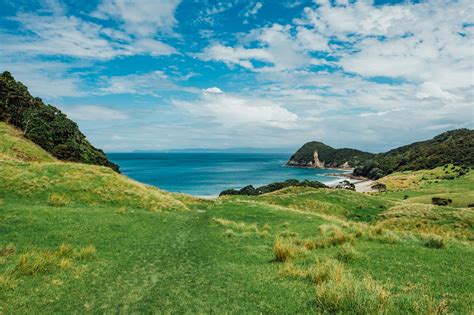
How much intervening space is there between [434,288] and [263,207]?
27723 millimetres

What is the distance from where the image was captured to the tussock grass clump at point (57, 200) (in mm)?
26877

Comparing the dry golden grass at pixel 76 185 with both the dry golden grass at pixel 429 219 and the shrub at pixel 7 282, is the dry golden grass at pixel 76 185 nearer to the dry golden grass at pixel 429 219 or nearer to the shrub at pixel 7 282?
the shrub at pixel 7 282

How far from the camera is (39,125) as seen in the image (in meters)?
75.2

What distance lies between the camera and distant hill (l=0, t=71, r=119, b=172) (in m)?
71.4

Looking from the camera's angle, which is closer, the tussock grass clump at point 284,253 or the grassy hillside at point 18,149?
the tussock grass clump at point 284,253

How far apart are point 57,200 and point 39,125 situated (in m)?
58.3

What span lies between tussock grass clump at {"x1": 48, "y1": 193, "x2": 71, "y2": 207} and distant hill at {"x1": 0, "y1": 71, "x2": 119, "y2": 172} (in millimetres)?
46714

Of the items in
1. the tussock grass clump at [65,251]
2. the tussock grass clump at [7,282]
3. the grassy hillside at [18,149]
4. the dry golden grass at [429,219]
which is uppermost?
the grassy hillside at [18,149]

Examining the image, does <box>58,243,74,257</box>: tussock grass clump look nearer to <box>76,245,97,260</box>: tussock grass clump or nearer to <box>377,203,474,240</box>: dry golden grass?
<box>76,245,97,260</box>: tussock grass clump

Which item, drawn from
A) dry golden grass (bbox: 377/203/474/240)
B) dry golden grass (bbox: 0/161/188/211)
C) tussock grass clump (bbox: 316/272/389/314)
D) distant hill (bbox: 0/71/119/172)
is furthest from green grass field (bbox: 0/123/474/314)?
distant hill (bbox: 0/71/119/172)

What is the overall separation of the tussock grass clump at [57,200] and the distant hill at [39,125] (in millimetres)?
46714

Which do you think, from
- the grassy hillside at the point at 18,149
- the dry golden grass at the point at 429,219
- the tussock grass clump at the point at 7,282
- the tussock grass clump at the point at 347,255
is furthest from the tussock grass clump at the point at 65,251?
the grassy hillside at the point at 18,149

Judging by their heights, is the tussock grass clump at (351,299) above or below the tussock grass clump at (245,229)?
above

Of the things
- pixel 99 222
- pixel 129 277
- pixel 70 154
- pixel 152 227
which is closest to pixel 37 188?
pixel 99 222
